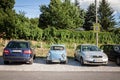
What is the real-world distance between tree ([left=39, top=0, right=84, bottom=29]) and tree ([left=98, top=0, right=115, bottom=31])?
8571mm

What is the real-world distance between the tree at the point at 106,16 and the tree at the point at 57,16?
8571 mm

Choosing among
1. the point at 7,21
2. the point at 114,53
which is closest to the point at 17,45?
the point at 114,53

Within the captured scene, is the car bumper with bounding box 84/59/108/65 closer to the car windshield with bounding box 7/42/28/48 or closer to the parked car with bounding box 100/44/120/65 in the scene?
the parked car with bounding box 100/44/120/65

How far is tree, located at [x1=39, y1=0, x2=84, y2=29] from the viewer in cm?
6550

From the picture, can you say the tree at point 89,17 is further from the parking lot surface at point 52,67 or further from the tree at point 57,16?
the parking lot surface at point 52,67

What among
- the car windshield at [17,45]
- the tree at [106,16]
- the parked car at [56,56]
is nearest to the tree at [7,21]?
the parked car at [56,56]

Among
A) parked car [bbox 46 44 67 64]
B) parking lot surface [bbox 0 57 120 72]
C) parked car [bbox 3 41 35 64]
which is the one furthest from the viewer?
parked car [bbox 46 44 67 64]

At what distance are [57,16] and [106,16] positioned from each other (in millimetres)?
15870

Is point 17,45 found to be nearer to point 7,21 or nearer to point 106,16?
point 7,21

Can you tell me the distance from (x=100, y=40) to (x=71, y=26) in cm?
1648

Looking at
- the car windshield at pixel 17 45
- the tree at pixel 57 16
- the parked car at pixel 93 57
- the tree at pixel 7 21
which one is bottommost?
the parked car at pixel 93 57

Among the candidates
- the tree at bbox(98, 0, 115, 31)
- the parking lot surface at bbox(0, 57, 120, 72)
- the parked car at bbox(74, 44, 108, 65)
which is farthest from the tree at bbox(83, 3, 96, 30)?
the parking lot surface at bbox(0, 57, 120, 72)

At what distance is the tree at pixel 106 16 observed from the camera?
7412 cm

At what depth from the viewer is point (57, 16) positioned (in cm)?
6562
